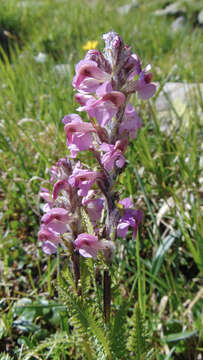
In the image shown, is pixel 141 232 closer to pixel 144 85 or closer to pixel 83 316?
pixel 83 316

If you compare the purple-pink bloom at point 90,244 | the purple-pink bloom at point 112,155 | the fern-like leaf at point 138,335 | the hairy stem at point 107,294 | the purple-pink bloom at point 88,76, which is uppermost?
the purple-pink bloom at point 88,76

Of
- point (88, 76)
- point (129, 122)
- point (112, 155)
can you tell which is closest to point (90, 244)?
point (112, 155)

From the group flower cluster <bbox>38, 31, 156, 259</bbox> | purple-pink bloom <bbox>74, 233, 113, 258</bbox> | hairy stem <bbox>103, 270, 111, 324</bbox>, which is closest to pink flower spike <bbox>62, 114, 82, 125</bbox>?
flower cluster <bbox>38, 31, 156, 259</bbox>

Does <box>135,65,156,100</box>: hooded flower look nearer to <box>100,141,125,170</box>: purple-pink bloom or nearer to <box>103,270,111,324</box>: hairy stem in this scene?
<box>100,141,125,170</box>: purple-pink bloom

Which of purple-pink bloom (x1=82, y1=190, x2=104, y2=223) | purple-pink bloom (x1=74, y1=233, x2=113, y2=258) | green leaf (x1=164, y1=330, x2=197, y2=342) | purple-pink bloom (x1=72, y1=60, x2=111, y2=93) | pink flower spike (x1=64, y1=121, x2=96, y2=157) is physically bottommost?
green leaf (x1=164, y1=330, x2=197, y2=342)

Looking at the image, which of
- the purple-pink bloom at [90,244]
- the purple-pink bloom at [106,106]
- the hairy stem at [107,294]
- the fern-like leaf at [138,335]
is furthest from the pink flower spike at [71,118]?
the fern-like leaf at [138,335]

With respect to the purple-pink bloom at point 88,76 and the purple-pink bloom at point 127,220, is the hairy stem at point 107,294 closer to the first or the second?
the purple-pink bloom at point 127,220

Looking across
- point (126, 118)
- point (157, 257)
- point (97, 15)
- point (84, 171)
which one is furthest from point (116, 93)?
point (97, 15)
